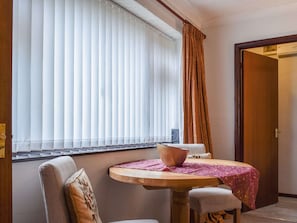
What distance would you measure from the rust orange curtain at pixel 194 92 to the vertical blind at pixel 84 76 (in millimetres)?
254

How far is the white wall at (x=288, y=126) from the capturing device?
14.6ft

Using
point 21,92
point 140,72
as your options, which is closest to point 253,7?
point 140,72

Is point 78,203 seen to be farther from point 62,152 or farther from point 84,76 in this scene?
point 84,76

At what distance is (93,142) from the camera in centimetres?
221

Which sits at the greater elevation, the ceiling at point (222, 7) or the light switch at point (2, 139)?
the ceiling at point (222, 7)

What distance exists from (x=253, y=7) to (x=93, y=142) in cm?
250

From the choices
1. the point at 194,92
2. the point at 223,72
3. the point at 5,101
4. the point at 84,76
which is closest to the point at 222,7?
the point at 223,72

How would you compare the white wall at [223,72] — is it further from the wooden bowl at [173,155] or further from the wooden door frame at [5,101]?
the wooden door frame at [5,101]

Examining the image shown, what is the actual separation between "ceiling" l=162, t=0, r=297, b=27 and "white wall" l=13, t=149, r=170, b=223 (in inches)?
65.1

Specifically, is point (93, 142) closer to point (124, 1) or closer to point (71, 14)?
point (71, 14)

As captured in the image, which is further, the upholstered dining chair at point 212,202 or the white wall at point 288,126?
the white wall at point 288,126

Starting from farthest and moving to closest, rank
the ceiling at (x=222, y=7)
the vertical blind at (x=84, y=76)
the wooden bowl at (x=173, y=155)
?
the ceiling at (x=222, y=7)
the wooden bowl at (x=173, y=155)
the vertical blind at (x=84, y=76)

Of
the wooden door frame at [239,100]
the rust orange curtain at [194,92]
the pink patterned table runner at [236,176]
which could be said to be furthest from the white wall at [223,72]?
the pink patterned table runner at [236,176]

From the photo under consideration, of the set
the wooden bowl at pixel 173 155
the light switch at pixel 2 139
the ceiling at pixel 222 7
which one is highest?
the ceiling at pixel 222 7
